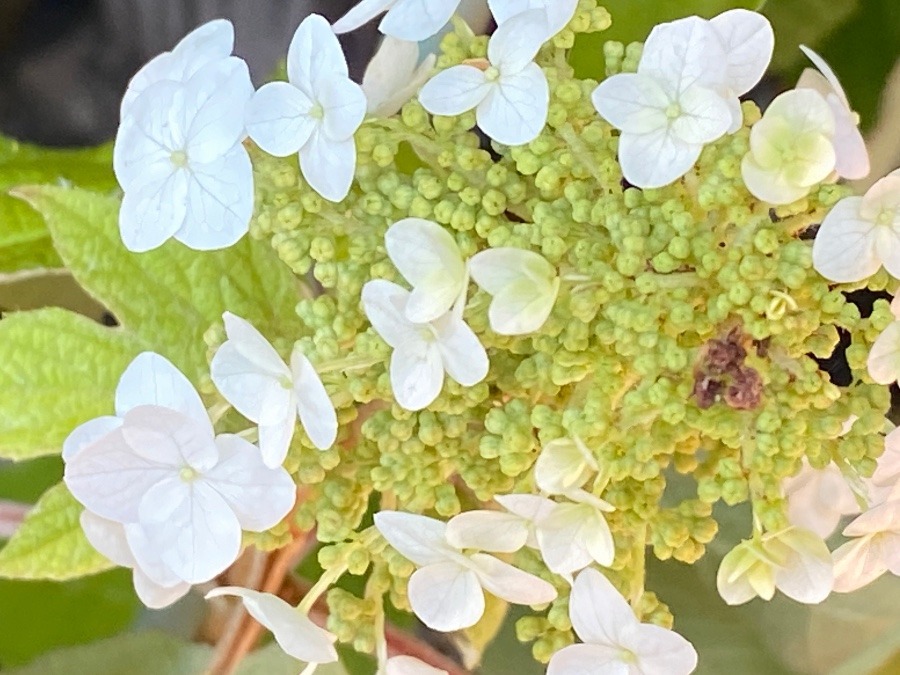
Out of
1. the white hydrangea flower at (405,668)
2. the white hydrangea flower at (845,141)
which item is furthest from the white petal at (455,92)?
the white hydrangea flower at (405,668)

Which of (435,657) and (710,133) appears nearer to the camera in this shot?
(710,133)

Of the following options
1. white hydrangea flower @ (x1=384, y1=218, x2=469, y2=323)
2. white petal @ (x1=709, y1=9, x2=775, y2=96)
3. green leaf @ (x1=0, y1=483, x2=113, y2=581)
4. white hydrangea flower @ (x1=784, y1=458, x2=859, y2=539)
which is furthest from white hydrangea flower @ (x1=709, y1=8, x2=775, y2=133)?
green leaf @ (x1=0, y1=483, x2=113, y2=581)

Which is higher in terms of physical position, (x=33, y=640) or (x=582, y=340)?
(x=582, y=340)

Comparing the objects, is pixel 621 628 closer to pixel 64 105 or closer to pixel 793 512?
pixel 793 512

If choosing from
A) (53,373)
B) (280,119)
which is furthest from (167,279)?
(280,119)

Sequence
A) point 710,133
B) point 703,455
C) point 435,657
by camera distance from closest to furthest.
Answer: point 710,133
point 703,455
point 435,657

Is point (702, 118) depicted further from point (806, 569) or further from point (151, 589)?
point (151, 589)

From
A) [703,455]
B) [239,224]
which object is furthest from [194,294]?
[703,455]
